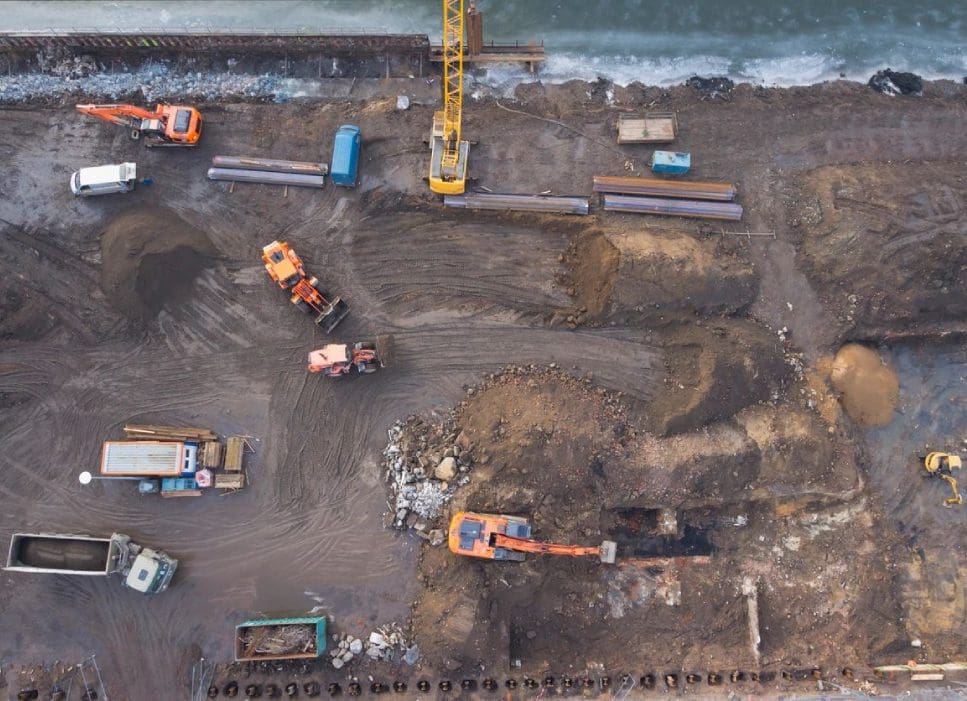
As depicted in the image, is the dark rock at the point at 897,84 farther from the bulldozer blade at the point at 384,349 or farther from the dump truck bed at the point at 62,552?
the dump truck bed at the point at 62,552

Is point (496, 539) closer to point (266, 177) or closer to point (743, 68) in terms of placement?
point (266, 177)

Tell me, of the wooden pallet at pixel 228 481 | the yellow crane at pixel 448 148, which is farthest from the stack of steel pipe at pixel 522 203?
the wooden pallet at pixel 228 481

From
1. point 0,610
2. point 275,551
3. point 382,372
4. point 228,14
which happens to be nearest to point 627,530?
point 382,372

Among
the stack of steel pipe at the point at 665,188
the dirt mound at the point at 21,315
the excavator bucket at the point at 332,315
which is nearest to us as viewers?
the excavator bucket at the point at 332,315

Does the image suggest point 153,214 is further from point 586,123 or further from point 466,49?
point 586,123

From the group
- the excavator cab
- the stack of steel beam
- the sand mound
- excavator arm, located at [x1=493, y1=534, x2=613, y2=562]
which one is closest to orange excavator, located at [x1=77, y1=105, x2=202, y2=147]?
the stack of steel beam

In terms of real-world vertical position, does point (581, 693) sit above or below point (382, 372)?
below
